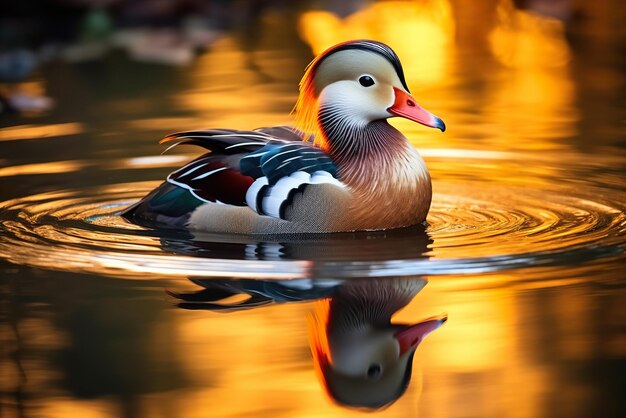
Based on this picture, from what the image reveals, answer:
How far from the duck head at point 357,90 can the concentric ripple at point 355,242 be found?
0.68 m

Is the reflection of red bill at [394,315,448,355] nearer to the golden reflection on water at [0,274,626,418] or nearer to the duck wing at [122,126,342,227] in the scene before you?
the golden reflection on water at [0,274,626,418]

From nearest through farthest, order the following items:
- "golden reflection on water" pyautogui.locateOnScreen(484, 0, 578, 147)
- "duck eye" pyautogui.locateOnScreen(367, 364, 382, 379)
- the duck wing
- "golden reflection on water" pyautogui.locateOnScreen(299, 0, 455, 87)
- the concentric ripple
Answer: "duck eye" pyautogui.locateOnScreen(367, 364, 382, 379), the concentric ripple, the duck wing, "golden reflection on water" pyautogui.locateOnScreen(484, 0, 578, 147), "golden reflection on water" pyautogui.locateOnScreen(299, 0, 455, 87)

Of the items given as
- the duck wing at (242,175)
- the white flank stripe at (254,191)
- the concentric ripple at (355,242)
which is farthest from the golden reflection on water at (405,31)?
the white flank stripe at (254,191)

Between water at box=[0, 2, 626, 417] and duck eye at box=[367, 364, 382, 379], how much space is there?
16 cm

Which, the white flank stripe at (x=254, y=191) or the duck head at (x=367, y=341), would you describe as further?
the white flank stripe at (x=254, y=191)

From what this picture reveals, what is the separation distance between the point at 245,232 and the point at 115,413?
289 cm

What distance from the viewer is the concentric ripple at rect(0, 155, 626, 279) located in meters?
6.97

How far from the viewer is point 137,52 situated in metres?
15.9

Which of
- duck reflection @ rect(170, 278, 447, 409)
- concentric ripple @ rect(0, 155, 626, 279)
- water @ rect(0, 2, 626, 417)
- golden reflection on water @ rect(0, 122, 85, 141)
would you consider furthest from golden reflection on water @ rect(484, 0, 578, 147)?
duck reflection @ rect(170, 278, 447, 409)

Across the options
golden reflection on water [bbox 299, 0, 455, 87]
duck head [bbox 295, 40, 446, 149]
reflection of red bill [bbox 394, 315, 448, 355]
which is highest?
golden reflection on water [bbox 299, 0, 455, 87]

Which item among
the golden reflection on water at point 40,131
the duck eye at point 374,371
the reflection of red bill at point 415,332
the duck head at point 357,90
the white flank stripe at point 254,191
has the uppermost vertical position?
the duck head at point 357,90

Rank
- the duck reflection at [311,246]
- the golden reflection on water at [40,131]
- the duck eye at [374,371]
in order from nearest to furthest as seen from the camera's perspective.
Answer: the duck eye at [374,371] < the duck reflection at [311,246] < the golden reflection on water at [40,131]

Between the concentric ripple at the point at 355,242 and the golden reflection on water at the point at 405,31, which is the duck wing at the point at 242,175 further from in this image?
the golden reflection on water at the point at 405,31

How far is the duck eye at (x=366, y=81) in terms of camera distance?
25.8 ft
